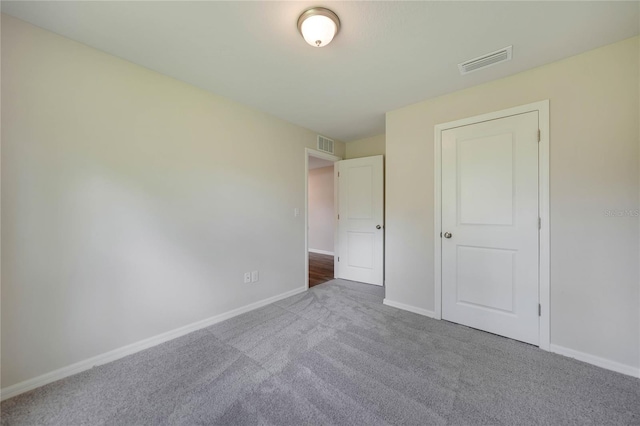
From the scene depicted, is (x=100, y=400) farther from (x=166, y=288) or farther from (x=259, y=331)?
(x=259, y=331)

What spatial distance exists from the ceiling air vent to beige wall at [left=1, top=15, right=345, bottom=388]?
2219 millimetres

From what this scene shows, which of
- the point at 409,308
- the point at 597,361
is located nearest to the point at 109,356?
the point at 409,308

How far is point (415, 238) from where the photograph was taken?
2676 millimetres

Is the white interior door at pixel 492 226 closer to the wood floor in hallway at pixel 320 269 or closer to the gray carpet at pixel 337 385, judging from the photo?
the gray carpet at pixel 337 385

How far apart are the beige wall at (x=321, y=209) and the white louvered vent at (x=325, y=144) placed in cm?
242

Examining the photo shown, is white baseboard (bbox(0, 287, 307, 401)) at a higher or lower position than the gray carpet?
higher

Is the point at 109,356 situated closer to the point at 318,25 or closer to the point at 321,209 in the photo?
the point at 318,25

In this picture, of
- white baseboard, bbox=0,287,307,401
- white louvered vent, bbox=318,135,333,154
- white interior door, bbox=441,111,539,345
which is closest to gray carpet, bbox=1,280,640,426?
white baseboard, bbox=0,287,307,401

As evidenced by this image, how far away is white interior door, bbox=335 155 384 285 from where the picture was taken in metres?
3.62

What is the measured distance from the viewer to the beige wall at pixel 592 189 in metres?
1.66

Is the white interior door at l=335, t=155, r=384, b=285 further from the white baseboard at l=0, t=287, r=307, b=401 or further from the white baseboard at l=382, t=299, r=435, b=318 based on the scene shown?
the white baseboard at l=0, t=287, r=307, b=401

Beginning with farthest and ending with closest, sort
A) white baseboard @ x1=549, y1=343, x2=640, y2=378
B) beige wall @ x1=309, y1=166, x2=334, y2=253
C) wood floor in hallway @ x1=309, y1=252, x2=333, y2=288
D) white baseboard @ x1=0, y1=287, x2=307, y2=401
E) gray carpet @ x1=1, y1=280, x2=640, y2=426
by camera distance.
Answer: beige wall @ x1=309, y1=166, x2=334, y2=253 → wood floor in hallway @ x1=309, y1=252, x2=333, y2=288 → white baseboard @ x1=549, y1=343, x2=640, y2=378 → white baseboard @ x1=0, y1=287, x2=307, y2=401 → gray carpet @ x1=1, y1=280, x2=640, y2=426

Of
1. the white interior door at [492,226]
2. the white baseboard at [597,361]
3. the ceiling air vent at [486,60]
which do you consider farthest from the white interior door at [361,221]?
the white baseboard at [597,361]

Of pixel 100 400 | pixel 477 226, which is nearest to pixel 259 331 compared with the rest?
pixel 100 400
